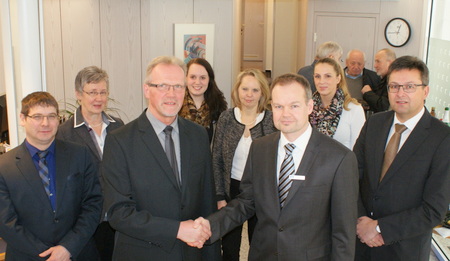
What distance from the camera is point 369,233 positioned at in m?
2.28

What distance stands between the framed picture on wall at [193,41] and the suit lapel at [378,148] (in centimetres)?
417

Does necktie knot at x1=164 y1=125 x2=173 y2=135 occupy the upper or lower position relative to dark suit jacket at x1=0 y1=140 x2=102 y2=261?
upper

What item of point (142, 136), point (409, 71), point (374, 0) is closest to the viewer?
point (142, 136)

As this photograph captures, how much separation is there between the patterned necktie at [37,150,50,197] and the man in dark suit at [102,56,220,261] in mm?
469

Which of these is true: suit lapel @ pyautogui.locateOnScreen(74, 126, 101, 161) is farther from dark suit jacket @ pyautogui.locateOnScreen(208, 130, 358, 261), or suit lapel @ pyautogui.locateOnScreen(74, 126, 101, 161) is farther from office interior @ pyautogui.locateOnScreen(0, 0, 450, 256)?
dark suit jacket @ pyautogui.locateOnScreen(208, 130, 358, 261)

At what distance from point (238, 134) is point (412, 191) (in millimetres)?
1260

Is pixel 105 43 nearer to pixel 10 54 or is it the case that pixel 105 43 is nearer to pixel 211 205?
pixel 10 54

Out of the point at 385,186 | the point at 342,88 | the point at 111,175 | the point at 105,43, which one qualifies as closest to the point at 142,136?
the point at 111,175

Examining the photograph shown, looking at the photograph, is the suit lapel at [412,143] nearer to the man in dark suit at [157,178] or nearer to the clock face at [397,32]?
the man in dark suit at [157,178]

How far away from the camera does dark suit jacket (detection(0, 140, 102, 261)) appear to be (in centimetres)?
221

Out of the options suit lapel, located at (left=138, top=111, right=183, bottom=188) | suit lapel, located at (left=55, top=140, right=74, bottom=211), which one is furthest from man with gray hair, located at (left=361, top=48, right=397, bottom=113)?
suit lapel, located at (left=55, top=140, right=74, bottom=211)

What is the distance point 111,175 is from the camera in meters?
2.03

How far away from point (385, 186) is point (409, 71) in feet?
2.10

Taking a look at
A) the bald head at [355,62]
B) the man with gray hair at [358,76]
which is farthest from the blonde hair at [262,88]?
the bald head at [355,62]
